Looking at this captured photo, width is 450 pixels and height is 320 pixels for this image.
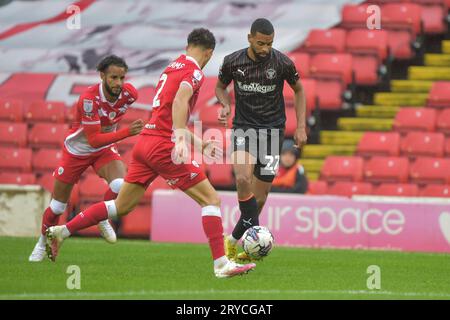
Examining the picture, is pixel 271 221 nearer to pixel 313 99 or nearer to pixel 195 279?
pixel 313 99

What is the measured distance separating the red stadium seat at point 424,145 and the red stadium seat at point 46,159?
5.06m

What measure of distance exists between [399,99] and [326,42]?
149 centimetres

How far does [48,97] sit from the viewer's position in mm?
18953

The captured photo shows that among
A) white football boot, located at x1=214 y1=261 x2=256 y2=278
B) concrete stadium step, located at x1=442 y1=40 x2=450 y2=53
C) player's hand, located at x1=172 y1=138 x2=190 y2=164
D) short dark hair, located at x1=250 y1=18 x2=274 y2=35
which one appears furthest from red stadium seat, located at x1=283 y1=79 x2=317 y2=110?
player's hand, located at x1=172 y1=138 x2=190 y2=164

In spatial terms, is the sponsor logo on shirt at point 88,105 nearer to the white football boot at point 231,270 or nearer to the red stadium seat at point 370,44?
the white football boot at point 231,270

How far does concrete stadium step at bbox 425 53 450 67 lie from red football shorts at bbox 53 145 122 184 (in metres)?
8.87

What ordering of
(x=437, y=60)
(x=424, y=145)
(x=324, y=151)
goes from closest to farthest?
1. (x=424, y=145)
2. (x=324, y=151)
3. (x=437, y=60)

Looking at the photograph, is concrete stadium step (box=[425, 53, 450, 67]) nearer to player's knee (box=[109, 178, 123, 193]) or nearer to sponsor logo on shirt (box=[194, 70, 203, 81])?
player's knee (box=[109, 178, 123, 193])

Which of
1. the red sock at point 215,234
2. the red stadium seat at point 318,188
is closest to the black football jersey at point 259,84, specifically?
the red sock at point 215,234

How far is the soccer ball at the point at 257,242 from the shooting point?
997cm

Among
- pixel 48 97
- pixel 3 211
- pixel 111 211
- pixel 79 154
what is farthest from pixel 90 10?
pixel 111 211

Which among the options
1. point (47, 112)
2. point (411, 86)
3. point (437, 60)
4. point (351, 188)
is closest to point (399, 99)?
point (411, 86)

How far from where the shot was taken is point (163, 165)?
9.45 metres

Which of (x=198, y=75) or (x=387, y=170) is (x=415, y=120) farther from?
(x=198, y=75)
